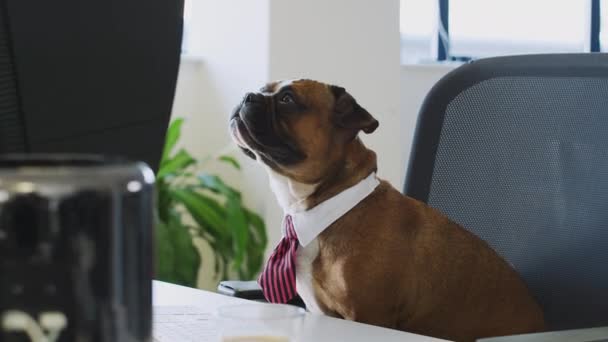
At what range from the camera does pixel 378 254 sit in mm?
1377

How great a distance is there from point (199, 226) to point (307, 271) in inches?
66.1

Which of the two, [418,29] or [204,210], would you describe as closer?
[204,210]

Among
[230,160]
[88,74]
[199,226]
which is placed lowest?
[199,226]

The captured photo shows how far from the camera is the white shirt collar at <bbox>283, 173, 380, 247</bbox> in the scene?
4.53 ft

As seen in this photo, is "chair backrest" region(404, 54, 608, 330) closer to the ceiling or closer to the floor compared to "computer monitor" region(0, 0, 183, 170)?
closer to the floor

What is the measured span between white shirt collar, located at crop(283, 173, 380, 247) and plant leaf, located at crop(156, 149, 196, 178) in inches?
57.4

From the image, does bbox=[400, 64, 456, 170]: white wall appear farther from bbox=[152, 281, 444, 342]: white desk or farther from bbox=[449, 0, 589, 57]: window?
bbox=[152, 281, 444, 342]: white desk

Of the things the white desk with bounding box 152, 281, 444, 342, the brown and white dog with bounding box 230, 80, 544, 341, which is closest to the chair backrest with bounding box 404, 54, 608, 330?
the brown and white dog with bounding box 230, 80, 544, 341

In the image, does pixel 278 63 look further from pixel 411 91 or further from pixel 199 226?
pixel 411 91

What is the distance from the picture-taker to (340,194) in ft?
4.67

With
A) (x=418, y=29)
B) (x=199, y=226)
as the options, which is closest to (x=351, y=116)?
(x=199, y=226)

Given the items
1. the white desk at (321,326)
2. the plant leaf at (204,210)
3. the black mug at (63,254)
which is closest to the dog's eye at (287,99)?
the white desk at (321,326)

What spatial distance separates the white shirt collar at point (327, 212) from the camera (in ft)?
4.53

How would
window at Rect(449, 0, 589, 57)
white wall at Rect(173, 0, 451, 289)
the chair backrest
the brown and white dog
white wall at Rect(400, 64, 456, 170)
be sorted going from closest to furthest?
the chair backrest → the brown and white dog → white wall at Rect(173, 0, 451, 289) → white wall at Rect(400, 64, 456, 170) → window at Rect(449, 0, 589, 57)
